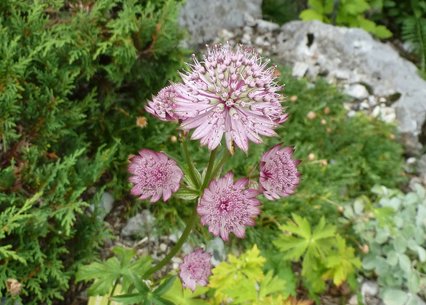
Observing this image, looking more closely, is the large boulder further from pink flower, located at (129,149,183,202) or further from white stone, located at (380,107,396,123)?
pink flower, located at (129,149,183,202)

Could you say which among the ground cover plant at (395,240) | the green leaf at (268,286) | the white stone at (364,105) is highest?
the green leaf at (268,286)

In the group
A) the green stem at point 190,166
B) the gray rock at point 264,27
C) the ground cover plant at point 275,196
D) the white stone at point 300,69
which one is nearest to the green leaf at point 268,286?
the ground cover plant at point 275,196

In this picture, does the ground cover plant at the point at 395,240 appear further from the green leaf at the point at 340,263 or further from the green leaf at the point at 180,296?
the green leaf at the point at 180,296

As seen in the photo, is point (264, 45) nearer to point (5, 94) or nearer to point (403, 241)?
point (403, 241)

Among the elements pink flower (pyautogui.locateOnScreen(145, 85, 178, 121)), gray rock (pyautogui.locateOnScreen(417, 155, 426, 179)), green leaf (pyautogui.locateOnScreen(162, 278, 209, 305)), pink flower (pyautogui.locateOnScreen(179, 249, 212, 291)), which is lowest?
gray rock (pyautogui.locateOnScreen(417, 155, 426, 179))

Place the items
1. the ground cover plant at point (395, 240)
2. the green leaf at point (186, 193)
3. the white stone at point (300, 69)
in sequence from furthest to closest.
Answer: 1. the white stone at point (300, 69)
2. the ground cover plant at point (395, 240)
3. the green leaf at point (186, 193)

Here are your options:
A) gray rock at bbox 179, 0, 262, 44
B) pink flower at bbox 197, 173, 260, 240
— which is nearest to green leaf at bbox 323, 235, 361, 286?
pink flower at bbox 197, 173, 260, 240
